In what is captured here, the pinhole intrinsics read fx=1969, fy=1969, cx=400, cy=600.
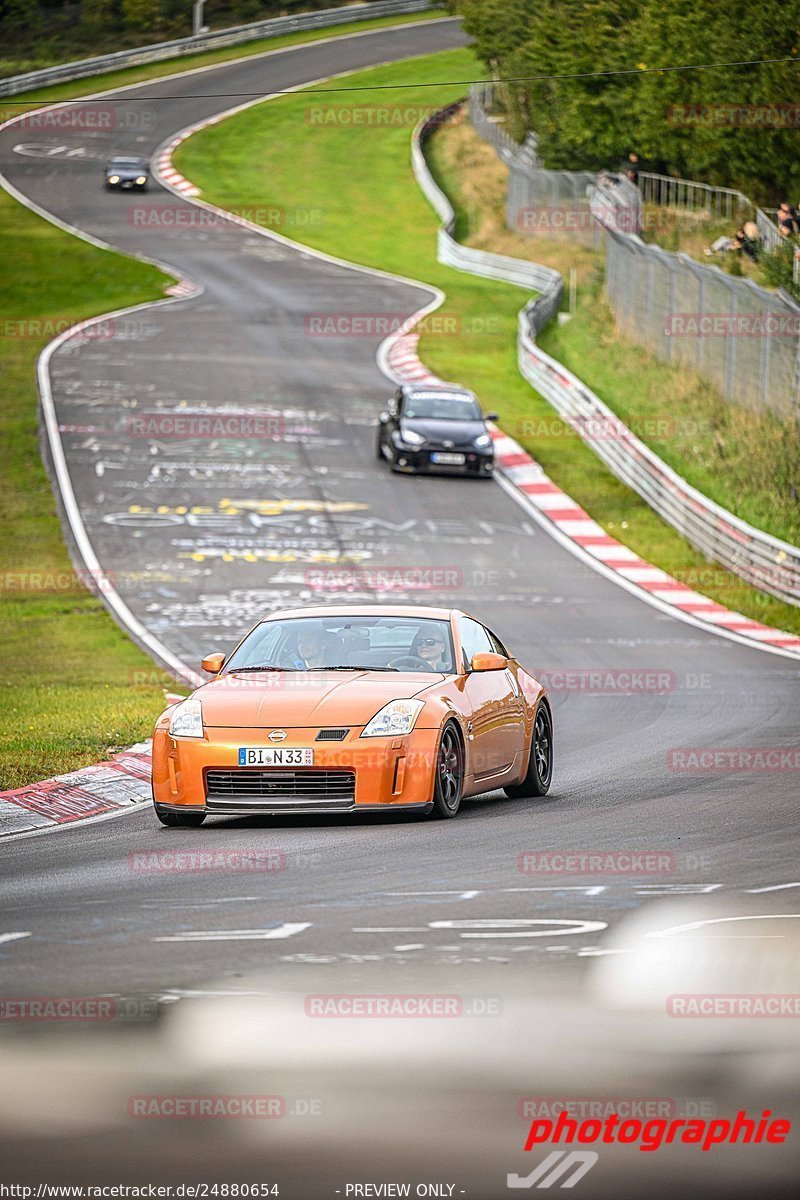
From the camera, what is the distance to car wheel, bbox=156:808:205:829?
11641 mm

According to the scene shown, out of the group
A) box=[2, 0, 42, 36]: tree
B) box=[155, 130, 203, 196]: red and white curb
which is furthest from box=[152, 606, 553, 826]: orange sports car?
box=[2, 0, 42, 36]: tree

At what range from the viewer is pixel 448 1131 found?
5.39 meters

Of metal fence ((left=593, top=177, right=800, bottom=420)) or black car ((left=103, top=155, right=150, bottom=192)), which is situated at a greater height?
metal fence ((left=593, top=177, right=800, bottom=420))

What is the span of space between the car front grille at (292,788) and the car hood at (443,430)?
24029mm

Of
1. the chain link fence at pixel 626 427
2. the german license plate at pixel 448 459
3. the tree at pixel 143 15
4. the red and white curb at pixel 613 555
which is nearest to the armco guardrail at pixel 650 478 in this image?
the chain link fence at pixel 626 427

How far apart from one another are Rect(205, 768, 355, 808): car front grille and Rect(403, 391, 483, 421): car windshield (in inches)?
970

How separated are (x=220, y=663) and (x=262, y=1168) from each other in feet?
25.3

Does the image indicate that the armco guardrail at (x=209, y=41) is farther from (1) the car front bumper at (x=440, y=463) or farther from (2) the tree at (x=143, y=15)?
(1) the car front bumper at (x=440, y=463)

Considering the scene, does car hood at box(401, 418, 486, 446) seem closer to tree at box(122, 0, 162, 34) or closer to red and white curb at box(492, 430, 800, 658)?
red and white curb at box(492, 430, 800, 658)

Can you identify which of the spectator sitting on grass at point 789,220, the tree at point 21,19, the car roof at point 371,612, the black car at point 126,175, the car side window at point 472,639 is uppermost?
the car roof at point 371,612

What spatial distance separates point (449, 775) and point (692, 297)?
2569cm

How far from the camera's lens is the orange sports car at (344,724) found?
37.1 ft

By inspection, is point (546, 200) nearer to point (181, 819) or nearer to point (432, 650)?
point (432, 650)

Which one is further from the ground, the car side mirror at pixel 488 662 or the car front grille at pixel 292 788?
the car side mirror at pixel 488 662
